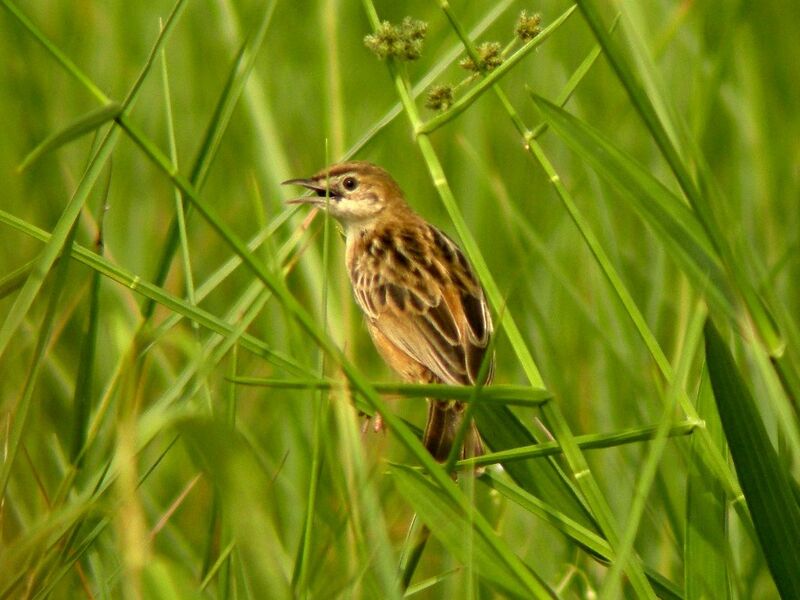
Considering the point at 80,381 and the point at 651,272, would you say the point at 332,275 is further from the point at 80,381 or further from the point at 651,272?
the point at 80,381

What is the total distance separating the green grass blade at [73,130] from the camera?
79.8 inches

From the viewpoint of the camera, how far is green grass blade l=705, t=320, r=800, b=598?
2.51 metres

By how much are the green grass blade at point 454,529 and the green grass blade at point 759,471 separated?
1.47 feet

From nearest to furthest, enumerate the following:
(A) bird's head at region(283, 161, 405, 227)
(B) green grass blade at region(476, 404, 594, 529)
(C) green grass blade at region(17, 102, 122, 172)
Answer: (C) green grass blade at region(17, 102, 122, 172), (B) green grass blade at region(476, 404, 594, 529), (A) bird's head at region(283, 161, 405, 227)

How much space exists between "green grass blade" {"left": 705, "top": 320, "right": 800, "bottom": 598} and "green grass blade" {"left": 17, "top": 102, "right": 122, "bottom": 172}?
1.16 meters

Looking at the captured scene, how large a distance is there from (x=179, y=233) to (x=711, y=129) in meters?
4.18

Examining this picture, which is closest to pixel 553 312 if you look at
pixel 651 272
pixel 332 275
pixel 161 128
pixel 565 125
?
pixel 651 272

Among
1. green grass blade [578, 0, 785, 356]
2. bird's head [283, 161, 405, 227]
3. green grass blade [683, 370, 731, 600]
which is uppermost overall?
bird's head [283, 161, 405, 227]

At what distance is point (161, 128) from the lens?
6613 millimetres

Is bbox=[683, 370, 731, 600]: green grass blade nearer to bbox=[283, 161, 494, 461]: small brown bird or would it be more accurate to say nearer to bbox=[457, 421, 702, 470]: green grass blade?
bbox=[457, 421, 702, 470]: green grass blade

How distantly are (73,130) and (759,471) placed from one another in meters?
1.43

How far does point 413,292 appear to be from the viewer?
473cm

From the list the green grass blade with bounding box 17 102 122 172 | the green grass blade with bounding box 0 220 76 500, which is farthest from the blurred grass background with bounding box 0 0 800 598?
the green grass blade with bounding box 17 102 122 172

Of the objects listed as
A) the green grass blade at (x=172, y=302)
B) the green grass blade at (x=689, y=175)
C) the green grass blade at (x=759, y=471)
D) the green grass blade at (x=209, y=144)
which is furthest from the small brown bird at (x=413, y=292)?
the green grass blade at (x=689, y=175)
